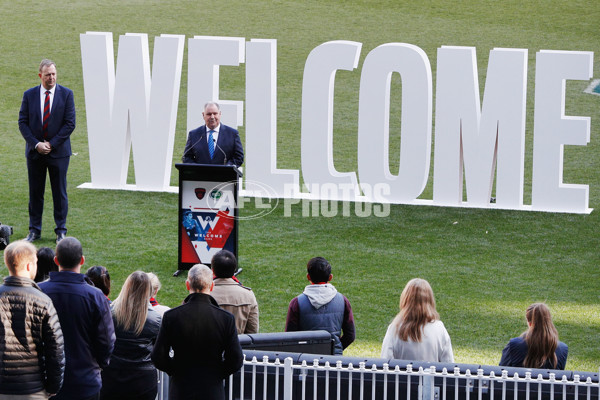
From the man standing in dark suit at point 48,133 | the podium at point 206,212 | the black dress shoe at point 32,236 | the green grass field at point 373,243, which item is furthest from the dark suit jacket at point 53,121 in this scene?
the podium at point 206,212

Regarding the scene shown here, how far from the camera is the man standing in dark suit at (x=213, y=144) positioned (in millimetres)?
9594

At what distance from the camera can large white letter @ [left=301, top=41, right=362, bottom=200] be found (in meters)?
12.4

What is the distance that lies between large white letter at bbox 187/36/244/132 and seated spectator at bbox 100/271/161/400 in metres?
7.02

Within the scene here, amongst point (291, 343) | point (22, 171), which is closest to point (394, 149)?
point (22, 171)

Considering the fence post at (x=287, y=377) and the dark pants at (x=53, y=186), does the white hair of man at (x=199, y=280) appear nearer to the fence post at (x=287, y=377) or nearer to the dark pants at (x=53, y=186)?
the fence post at (x=287, y=377)

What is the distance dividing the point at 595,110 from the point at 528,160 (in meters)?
3.82

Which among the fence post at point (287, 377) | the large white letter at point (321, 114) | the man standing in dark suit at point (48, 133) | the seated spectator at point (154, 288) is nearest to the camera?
the fence post at point (287, 377)

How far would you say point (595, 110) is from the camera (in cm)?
1848

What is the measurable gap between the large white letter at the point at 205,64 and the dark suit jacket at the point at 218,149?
2811 millimetres

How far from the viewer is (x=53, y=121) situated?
10.4 m

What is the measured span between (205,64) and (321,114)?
1.55m

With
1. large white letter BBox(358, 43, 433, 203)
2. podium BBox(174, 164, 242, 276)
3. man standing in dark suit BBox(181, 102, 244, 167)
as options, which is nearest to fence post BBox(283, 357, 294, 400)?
podium BBox(174, 164, 242, 276)

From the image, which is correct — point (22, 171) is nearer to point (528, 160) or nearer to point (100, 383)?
point (528, 160)

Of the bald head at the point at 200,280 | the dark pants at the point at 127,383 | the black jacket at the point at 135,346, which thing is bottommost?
the dark pants at the point at 127,383
